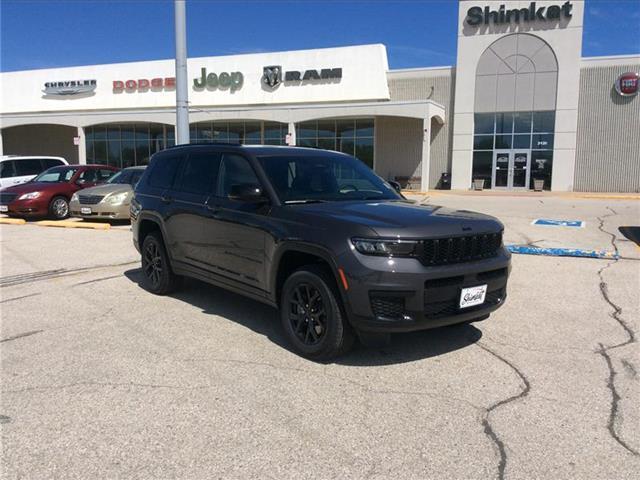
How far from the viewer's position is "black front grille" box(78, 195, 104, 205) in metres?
13.9

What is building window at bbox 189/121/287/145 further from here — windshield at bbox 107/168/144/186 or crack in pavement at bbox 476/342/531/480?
crack in pavement at bbox 476/342/531/480

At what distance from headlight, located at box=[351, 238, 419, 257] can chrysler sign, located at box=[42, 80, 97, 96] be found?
38.6m

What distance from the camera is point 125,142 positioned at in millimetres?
38125

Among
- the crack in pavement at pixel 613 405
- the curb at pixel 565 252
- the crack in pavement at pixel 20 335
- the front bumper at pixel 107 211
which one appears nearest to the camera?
the crack in pavement at pixel 613 405

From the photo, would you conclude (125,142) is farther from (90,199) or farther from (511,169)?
(90,199)

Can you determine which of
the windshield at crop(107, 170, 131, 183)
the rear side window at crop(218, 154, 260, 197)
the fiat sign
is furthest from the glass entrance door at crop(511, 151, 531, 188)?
the rear side window at crop(218, 154, 260, 197)

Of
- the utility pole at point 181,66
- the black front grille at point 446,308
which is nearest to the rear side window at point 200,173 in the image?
the black front grille at point 446,308

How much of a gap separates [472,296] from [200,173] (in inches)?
128

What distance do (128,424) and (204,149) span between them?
3363mm

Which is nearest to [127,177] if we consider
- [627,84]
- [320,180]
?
[320,180]

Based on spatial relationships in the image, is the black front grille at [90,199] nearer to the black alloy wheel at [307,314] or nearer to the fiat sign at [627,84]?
the black alloy wheel at [307,314]

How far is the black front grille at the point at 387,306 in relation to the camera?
405 cm

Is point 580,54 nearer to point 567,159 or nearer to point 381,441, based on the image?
point 567,159

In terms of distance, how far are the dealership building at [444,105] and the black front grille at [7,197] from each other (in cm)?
1766
